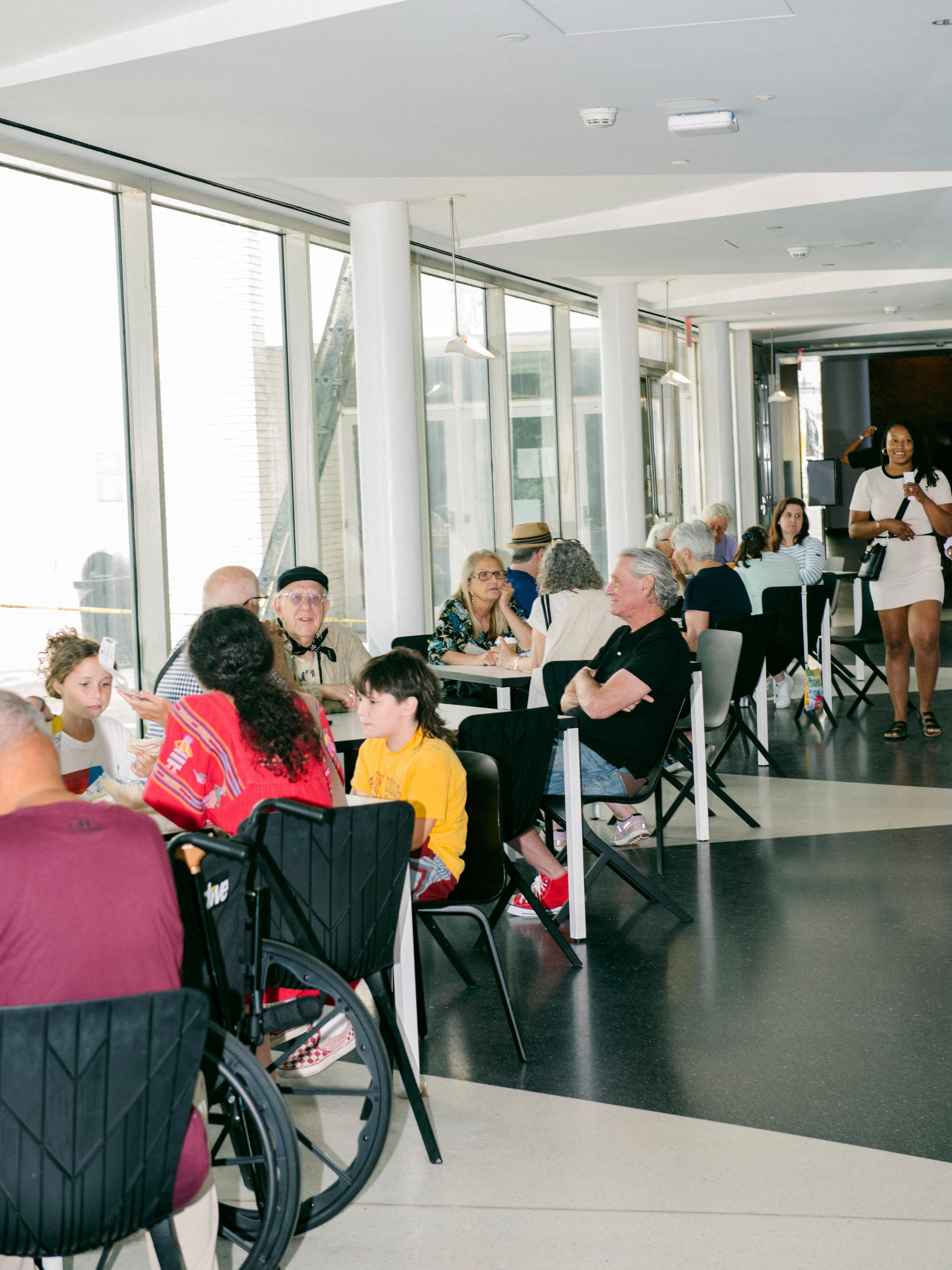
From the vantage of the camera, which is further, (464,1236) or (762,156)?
(762,156)

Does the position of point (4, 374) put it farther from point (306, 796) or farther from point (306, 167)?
point (306, 796)

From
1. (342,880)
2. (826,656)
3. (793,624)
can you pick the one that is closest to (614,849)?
(342,880)

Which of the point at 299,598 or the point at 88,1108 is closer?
the point at 88,1108

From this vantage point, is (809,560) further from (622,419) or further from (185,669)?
(185,669)

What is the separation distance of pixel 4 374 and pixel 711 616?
12.5ft

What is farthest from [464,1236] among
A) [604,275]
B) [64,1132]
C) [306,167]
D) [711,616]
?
[604,275]

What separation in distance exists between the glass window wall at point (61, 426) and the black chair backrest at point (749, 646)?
3193 mm

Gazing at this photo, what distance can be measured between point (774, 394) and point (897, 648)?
32.4 feet

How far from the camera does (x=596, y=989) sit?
159 inches

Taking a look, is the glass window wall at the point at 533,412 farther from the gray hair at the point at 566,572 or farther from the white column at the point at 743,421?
the gray hair at the point at 566,572

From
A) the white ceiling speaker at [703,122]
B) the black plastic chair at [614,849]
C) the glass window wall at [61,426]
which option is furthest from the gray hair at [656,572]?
the glass window wall at [61,426]

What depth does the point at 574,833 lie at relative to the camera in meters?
4.48

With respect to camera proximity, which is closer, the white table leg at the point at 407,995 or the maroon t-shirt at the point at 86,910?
the maroon t-shirt at the point at 86,910

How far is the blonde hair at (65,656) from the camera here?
161 inches
